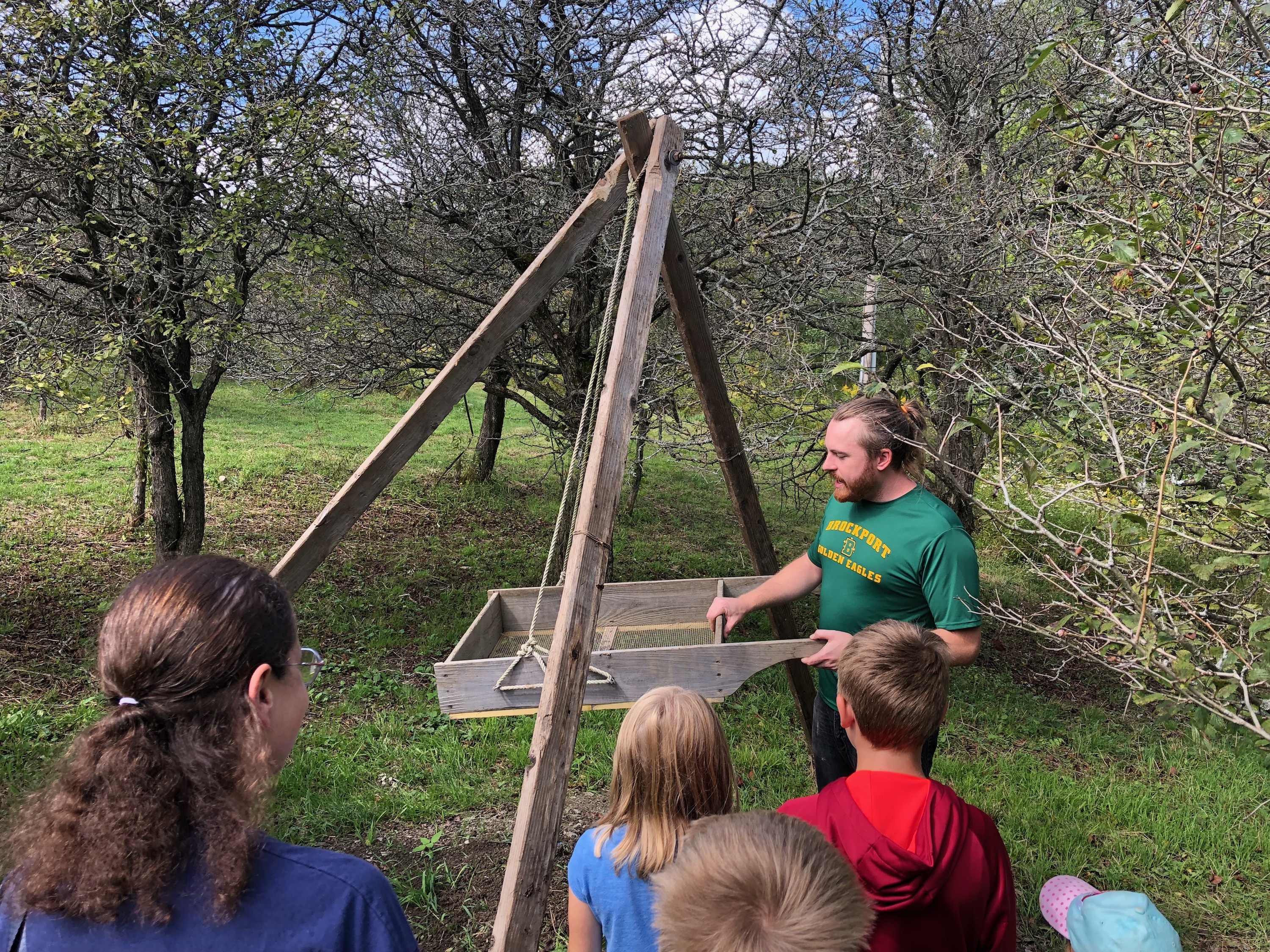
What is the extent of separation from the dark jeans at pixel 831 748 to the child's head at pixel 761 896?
1678 mm

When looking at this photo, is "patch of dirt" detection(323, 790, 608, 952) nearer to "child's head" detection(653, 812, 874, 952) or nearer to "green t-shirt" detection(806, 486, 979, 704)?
"green t-shirt" detection(806, 486, 979, 704)

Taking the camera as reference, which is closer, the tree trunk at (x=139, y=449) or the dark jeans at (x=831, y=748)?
the dark jeans at (x=831, y=748)

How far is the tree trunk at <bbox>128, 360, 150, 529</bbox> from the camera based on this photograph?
5.79 metres

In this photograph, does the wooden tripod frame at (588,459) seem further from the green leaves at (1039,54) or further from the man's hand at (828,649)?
the green leaves at (1039,54)

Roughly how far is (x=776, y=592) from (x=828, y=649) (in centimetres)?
57

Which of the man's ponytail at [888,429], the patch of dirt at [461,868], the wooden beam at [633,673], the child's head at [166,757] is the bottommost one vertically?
the patch of dirt at [461,868]

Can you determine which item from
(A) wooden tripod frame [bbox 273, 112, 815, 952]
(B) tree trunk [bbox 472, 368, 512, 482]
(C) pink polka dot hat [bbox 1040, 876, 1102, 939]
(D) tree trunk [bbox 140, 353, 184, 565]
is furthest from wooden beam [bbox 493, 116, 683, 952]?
(B) tree trunk [bbox 472, 368, 512, 482]

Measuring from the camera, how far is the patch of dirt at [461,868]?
10.9ft

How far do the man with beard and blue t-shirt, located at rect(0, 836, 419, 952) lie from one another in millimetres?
1807

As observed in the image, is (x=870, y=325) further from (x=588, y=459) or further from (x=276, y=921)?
Answer: (x=276, y=921)

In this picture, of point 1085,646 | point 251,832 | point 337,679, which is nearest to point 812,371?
point 1085,646

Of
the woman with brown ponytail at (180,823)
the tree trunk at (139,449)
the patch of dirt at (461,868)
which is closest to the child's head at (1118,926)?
the patch of dirt at (461,868)

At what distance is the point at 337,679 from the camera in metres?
5.87

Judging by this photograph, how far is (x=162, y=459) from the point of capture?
609cm
